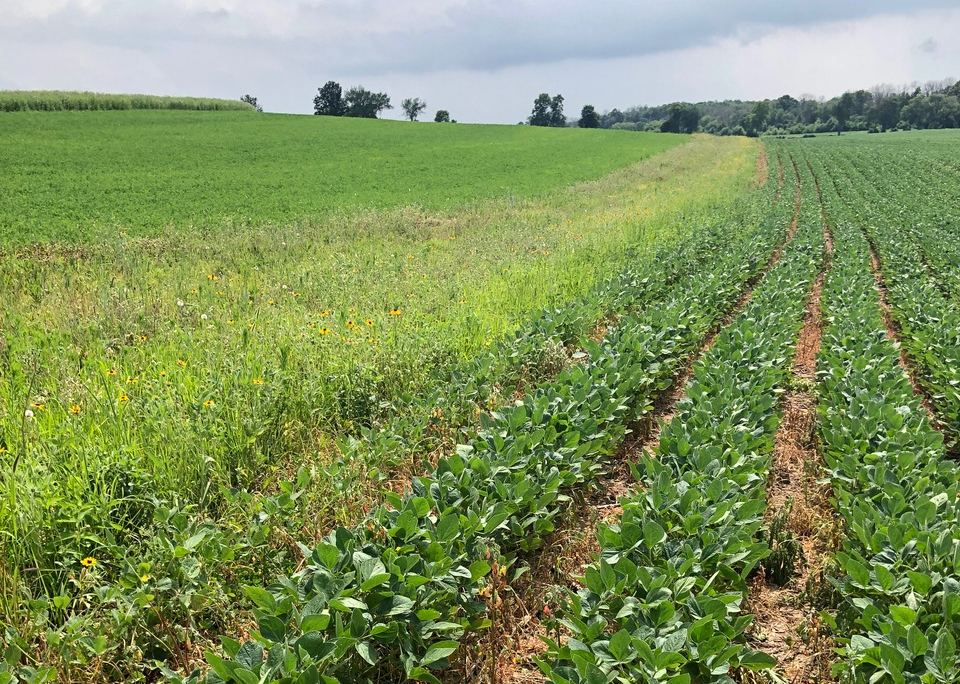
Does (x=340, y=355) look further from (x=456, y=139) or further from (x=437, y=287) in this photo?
(x=456, y=139)

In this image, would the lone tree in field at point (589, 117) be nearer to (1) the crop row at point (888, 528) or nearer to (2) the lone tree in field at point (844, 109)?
(2) the lone tree in field at point (844, 109)

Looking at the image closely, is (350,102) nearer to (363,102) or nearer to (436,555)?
(363,102)

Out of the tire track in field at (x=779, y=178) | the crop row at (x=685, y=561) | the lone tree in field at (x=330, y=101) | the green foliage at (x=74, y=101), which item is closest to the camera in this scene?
the crop row at (x=685, y=561)

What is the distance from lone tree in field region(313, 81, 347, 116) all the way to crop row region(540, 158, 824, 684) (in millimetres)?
105964

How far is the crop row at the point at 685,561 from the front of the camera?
2.49 m

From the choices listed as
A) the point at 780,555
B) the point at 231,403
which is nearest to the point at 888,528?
the point at 780,555

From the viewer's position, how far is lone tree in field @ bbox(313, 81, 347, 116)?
325 ft

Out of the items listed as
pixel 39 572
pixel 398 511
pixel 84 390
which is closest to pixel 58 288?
pixel 84 390

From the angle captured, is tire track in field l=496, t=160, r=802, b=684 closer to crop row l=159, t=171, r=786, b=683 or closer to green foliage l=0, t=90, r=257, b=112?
crop row l=159, t=171, r=786, b=683

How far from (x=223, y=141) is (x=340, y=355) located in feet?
131

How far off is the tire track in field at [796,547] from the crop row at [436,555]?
133 cm

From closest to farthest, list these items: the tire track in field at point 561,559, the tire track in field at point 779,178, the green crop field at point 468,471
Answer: the green crop field at point 468,471, the tire track in field at point 561,559, the tire track in field at point 779,178

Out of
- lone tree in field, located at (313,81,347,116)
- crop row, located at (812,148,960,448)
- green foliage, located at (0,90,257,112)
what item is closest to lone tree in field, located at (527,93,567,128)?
lone tree in field, located at (313,81,347,116)

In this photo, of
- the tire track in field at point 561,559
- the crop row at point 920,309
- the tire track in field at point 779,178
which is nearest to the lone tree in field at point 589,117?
the tire track in field at point 779,178
